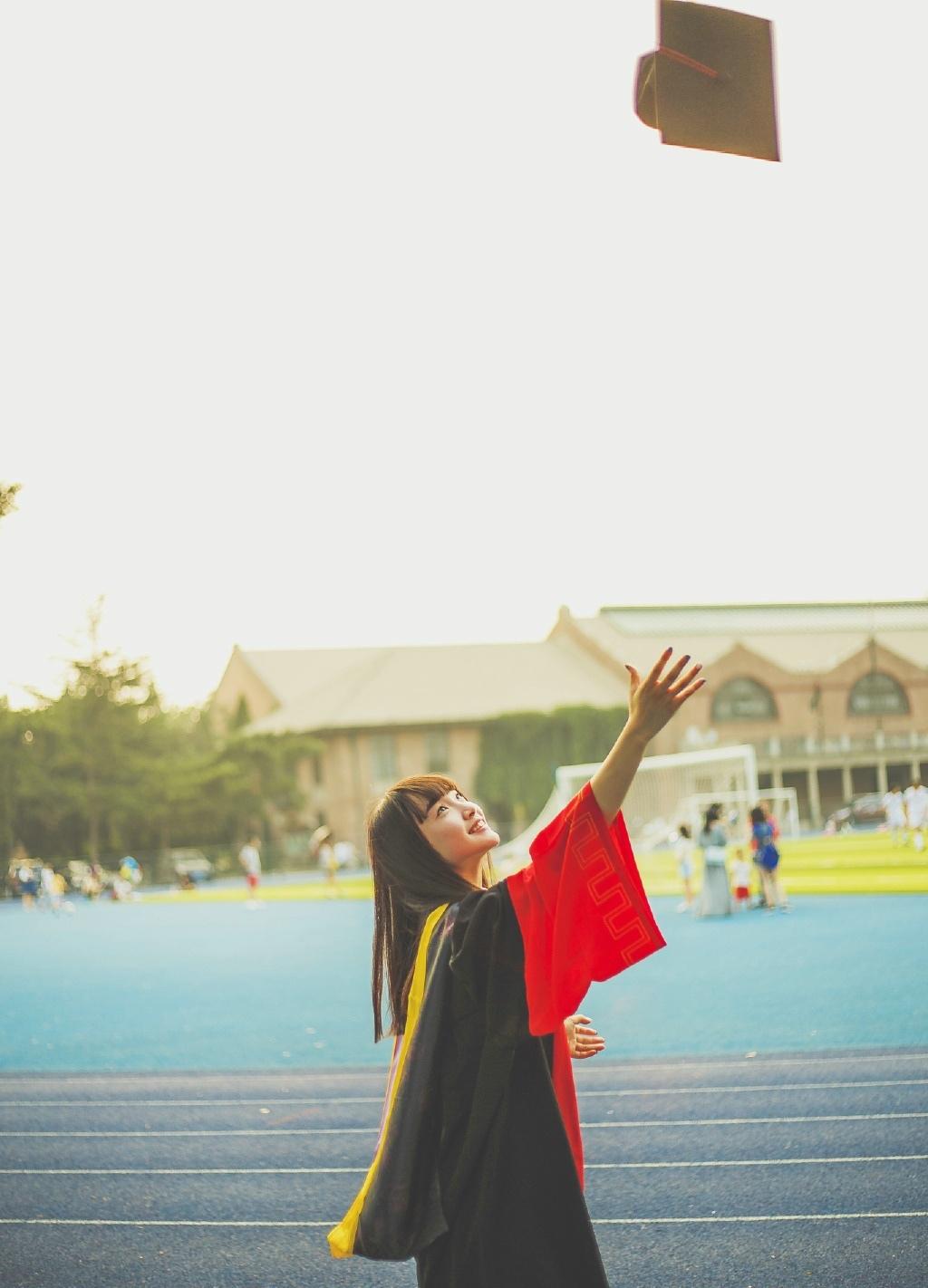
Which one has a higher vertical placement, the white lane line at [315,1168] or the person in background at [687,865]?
the person in background at [687,865]

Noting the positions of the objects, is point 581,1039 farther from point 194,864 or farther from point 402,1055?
point 194,864

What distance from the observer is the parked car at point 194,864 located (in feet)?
143

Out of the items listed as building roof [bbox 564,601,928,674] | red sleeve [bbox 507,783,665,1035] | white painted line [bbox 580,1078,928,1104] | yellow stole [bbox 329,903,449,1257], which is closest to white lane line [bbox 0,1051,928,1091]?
white painted line [bbox 580,1078,928,1104]

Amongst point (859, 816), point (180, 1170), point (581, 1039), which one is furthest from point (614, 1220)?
point (859, 816)

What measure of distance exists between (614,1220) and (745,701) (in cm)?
2129

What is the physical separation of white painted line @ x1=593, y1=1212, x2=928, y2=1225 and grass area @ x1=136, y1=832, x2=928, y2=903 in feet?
20.4

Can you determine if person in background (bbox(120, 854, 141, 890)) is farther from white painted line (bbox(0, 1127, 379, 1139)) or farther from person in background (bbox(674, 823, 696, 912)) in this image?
white painted line (bbox(0, 1127, 379, 1139))

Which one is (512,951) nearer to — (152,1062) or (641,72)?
(641,72)

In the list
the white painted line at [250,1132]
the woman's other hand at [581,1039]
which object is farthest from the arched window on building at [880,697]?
the woman's other hand at [581,1039]

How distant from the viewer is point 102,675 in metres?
44.1

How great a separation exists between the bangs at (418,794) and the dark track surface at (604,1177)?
907mm

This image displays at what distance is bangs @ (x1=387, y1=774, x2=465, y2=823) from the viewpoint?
282cm

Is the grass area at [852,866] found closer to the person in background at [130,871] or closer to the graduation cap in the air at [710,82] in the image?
the graduation cap in the air at [710,82]

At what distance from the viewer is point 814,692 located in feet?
57.9
